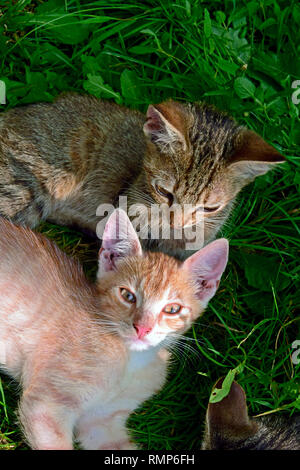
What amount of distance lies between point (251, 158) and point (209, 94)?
0.78m

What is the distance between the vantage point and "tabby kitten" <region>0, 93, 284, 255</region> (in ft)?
10.9

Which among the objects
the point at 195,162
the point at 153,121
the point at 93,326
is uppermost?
the point at 153,121

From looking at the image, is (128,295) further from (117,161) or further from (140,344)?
(117,161)

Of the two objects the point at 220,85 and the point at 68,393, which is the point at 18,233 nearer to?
the point at 68,393

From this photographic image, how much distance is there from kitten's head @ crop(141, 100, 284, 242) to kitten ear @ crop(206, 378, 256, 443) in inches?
36.2

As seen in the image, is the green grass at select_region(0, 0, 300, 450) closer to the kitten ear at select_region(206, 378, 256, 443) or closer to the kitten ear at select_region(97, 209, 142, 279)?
the kitten ear at select_region(206, 378, 256, 443)

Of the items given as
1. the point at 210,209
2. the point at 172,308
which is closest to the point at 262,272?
the point at 210,209

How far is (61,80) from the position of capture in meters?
3.97

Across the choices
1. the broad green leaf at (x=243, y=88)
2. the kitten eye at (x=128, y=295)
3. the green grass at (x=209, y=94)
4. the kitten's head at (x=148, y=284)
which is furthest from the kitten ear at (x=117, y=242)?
the broad green leaf at (x=243, y=88)

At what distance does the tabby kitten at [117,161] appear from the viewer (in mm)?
3328

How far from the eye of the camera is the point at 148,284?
3189 mm

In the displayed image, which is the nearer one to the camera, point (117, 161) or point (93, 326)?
point (93, 326)

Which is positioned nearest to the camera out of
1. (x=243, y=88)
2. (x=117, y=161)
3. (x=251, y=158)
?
(x=251, y=158)
